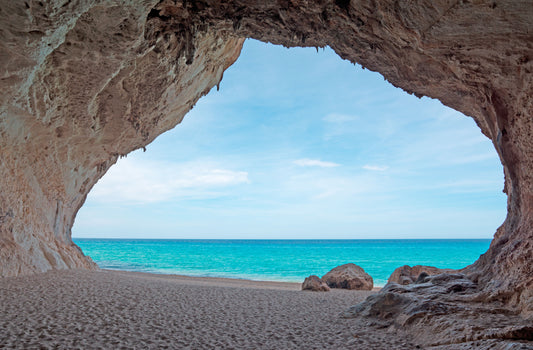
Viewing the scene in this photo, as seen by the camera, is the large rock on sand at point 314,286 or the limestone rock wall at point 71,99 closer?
the limestone rock wall at point 71,99

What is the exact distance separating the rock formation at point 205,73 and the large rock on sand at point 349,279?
203 inches

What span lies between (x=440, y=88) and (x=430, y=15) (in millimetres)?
2852

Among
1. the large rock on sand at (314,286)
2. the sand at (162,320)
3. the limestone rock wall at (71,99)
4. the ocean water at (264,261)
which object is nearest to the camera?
the sand at (162,320)

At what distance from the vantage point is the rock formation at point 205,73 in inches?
172

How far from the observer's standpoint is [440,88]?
6621 mm

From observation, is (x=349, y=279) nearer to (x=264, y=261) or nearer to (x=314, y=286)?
(x=314, y=286)

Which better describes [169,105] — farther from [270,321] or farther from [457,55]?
[457,55]

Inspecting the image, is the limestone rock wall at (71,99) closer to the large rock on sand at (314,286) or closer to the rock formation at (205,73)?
the rock formation at (205,73)

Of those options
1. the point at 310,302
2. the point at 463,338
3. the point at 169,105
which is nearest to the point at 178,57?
the point at 169,105

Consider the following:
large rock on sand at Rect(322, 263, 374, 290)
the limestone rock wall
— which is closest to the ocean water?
large rock on sand at Rect(322, 263, 374, 290)

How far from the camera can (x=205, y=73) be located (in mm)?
9781

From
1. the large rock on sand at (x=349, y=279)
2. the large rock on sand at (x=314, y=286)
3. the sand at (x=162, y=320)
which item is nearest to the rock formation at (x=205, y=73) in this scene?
the sand at (x=162, y=320)

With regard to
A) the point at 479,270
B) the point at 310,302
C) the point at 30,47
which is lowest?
the point at 310,302

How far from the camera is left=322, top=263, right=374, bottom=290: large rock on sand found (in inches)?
442
